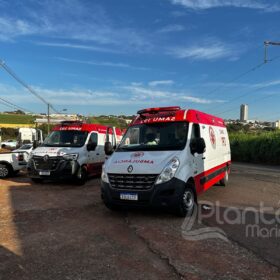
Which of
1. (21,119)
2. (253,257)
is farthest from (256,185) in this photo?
(21,119)

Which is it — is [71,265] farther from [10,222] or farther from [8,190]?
[8,190]

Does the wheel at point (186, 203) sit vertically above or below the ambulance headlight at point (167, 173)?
below

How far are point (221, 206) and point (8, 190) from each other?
23.1 ft

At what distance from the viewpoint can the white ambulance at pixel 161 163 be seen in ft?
22.4

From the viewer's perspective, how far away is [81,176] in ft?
40.2

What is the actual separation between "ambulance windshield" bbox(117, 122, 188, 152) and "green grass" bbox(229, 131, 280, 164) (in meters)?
20.0

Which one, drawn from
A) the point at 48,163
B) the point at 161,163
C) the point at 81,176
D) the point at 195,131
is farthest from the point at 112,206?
the point at 48,163

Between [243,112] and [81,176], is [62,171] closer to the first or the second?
[81,176]

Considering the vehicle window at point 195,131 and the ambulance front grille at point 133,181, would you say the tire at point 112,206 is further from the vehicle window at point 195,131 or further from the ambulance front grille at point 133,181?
the vehicle window at point 195,131

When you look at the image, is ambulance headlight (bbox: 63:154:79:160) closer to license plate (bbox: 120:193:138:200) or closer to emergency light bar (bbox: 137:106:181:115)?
emergency light bar (bbox: 137:106:181:115)

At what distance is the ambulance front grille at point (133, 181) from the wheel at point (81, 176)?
5084mm

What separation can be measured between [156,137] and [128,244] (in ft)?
10.4

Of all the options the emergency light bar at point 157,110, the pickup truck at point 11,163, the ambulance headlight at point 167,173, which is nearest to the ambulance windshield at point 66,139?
the pickup truck at point 11,163

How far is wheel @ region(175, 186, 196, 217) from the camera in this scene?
693cm
